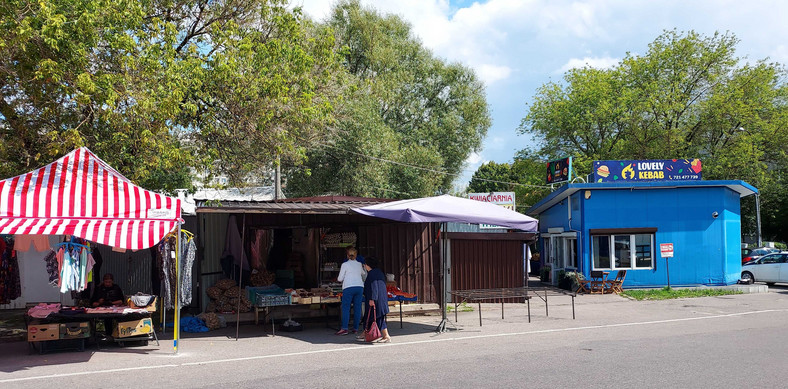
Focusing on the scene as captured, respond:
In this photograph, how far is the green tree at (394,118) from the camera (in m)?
28.8

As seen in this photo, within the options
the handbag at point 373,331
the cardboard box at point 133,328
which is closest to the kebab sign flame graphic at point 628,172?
the handbag at point 373,331

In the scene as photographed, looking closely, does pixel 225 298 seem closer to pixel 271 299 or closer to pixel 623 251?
pixel 271 299

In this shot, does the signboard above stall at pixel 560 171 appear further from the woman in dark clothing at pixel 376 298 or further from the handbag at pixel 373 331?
the handbag at pixel 373 331

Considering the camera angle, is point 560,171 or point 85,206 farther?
point 560,171

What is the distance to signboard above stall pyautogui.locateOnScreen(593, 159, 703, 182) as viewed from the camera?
23734 millimetres

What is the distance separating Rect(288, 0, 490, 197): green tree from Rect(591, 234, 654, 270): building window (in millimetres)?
10520

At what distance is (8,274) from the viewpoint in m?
12.2

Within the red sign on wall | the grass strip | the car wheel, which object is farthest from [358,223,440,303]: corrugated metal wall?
the car wheel

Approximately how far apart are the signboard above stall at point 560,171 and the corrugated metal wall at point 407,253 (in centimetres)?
1708

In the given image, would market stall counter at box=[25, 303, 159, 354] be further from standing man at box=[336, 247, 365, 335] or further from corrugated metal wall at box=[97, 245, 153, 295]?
corrugated metal wall at box=[97, 245, 153, 295]

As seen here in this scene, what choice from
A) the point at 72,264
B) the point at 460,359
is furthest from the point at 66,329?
the point at 460,359

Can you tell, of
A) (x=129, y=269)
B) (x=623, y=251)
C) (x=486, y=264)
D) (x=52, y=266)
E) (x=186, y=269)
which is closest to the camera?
(x=52, y=266)

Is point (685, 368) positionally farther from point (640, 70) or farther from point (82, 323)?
point (640, 70)

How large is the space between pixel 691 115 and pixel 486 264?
25708 millimetres
